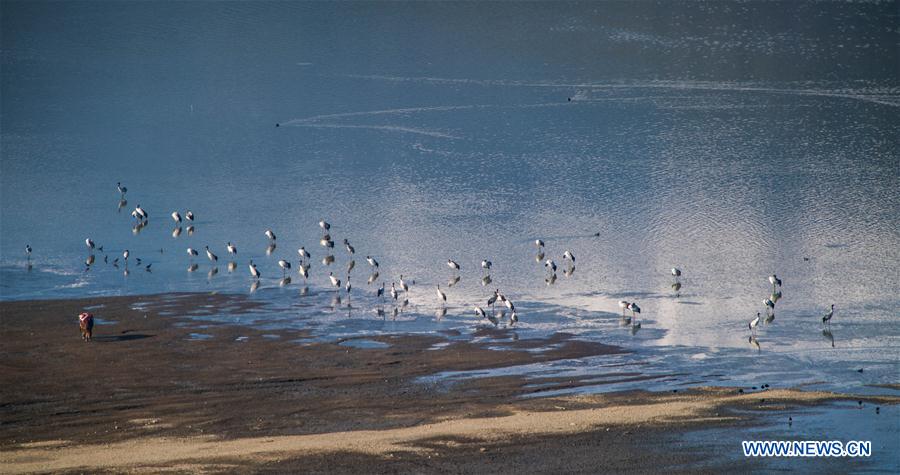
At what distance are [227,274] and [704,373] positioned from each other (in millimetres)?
14023

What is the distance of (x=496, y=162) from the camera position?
158 ft

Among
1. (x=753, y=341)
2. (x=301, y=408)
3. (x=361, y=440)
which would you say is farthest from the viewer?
(x=753, y=341)

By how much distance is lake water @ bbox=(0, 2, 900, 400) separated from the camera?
102 ft

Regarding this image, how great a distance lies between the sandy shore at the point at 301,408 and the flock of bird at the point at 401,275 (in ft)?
9.04

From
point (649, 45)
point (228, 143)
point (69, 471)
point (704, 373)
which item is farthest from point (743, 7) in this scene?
point (69, 471)

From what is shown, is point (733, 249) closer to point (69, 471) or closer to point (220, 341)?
point (220, 341)

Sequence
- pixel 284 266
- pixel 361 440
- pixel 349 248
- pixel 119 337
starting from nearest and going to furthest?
1. pixel 361 440
2. pixel 119 337
3. pixel 284 266
4. pixel 349 248

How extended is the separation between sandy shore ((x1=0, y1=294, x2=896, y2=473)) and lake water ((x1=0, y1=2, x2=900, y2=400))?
1.90m

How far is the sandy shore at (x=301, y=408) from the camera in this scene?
1983 centimetres

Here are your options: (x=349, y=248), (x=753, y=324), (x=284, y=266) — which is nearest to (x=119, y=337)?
(x=284, y=266)

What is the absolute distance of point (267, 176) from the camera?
153ft

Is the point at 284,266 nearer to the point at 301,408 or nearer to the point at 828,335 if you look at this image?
the point at 301,408

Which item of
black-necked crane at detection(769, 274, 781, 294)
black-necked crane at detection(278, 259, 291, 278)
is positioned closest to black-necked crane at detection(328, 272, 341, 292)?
black-necked crane at detection(278, 259, 291, 278)

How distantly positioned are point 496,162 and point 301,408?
86.4 feet
